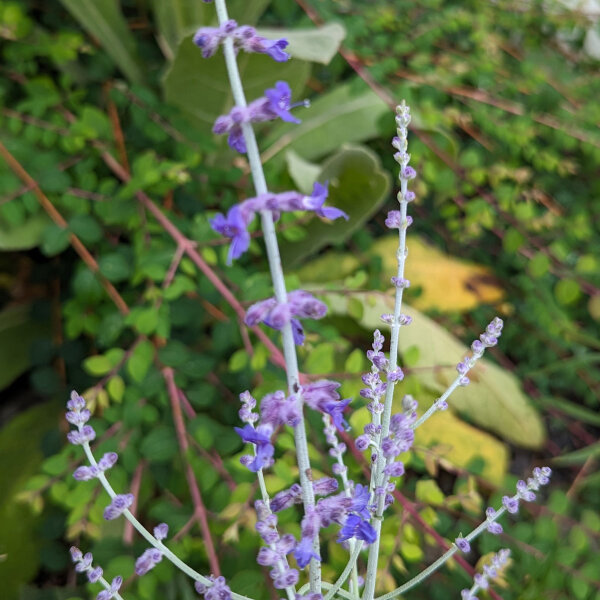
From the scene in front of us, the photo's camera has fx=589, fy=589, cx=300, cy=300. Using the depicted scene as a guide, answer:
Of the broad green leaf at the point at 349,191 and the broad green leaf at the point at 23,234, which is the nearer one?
the broad green leaf at the point at 23,234

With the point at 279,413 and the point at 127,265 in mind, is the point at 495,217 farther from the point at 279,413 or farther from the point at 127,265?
the point at 279,413

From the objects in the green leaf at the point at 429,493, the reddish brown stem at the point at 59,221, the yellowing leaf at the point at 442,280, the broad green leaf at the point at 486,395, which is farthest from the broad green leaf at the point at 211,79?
the green leaf at the point at 429,493

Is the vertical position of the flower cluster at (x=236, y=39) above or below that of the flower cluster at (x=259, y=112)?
above

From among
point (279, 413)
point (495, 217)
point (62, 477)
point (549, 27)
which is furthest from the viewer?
point (549, 27)

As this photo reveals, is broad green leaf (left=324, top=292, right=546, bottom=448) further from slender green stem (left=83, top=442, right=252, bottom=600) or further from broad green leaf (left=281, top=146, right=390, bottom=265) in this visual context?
slender green stem (left=83, top=442, right=252, bottom=600)

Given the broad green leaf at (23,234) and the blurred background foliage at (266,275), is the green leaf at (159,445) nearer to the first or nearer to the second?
the blurred background foliage at (266,275)

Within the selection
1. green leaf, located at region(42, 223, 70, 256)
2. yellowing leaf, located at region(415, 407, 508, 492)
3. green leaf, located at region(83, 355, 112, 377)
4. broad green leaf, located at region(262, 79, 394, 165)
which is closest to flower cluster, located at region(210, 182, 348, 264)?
green leaf, located at region(83, 355, 112, 377)

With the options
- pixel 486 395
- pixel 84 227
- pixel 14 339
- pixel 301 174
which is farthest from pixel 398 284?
pixel 14 339

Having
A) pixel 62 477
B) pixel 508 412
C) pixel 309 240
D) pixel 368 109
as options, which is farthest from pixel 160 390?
pixel 368 109
